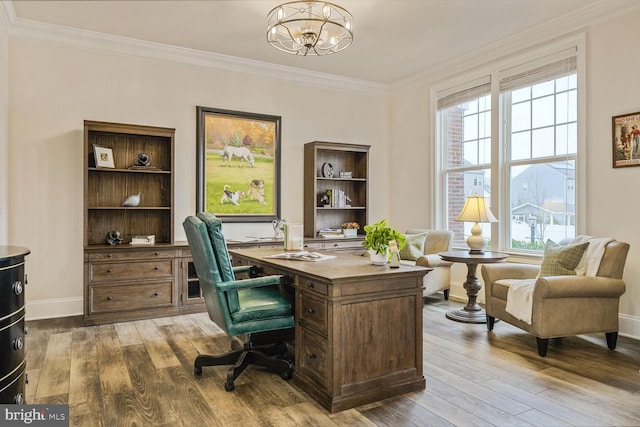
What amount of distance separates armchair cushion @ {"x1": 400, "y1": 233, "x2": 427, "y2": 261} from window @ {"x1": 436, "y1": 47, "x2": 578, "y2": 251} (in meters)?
0.56

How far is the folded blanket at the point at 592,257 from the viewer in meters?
3.51

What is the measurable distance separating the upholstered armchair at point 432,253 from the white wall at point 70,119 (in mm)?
1879

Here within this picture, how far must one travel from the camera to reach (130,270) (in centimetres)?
438

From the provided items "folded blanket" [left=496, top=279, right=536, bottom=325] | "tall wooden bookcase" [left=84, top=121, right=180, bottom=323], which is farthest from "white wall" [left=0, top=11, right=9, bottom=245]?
"folded blanket" [left=496, top=279, right=536, bottom=325]

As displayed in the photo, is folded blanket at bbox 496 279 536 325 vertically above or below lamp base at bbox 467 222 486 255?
below

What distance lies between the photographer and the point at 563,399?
253 cm

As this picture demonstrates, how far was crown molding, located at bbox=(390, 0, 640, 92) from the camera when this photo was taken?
12.7 ft

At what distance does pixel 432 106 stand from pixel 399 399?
4304 mm

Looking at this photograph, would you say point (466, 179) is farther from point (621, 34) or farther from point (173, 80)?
point (173, 80)

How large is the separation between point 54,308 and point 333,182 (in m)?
3.69

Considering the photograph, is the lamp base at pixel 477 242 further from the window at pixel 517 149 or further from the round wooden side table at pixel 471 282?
the window at pixel 517 149

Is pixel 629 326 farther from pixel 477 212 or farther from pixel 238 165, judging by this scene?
pixel 238 165

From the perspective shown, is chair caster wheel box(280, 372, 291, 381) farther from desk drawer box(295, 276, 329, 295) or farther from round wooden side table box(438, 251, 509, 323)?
round wooden side table box(438, 251, 509, 323)

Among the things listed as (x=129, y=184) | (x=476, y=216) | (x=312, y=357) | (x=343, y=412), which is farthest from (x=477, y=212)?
(x=129, y=184)
